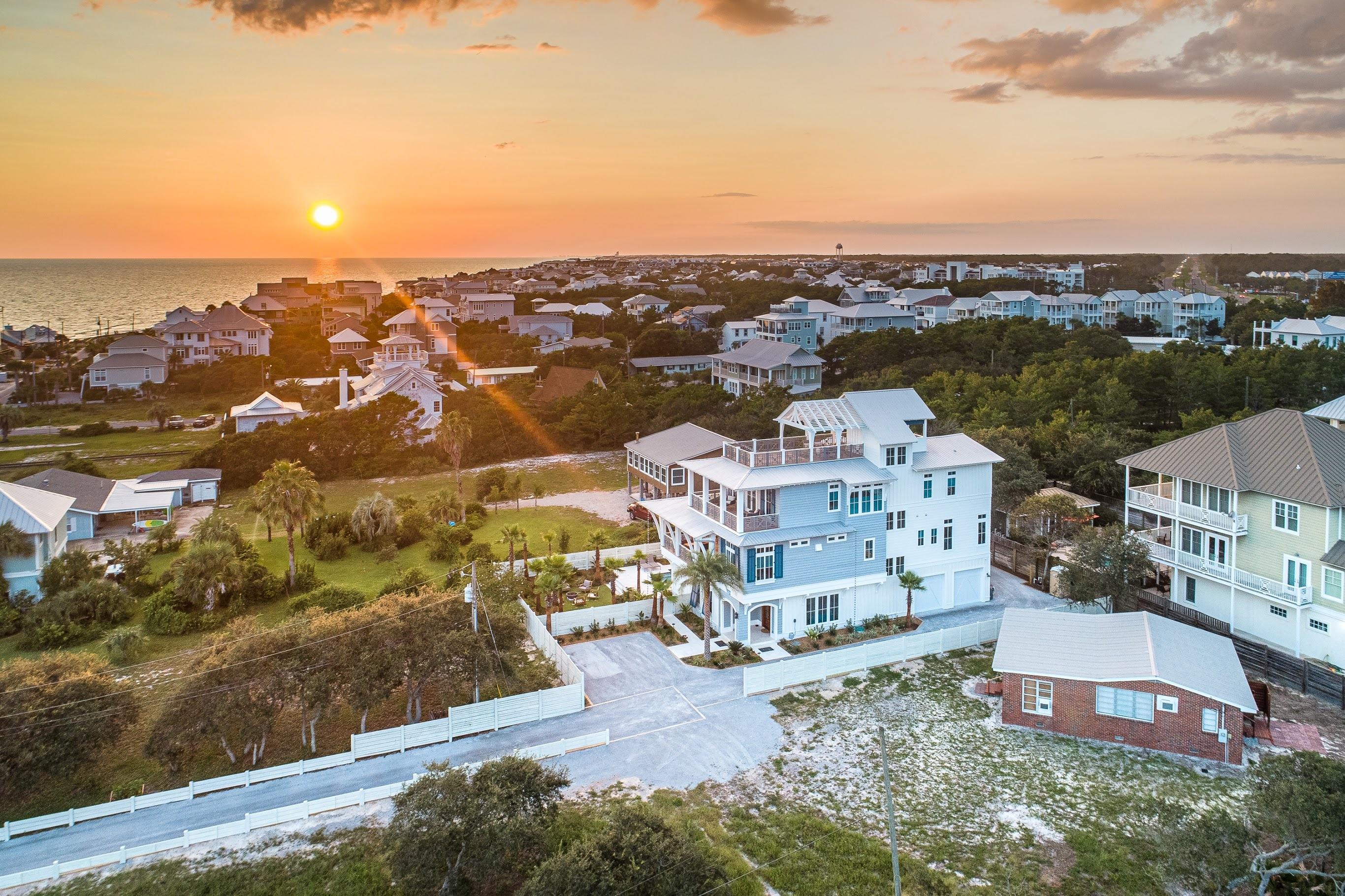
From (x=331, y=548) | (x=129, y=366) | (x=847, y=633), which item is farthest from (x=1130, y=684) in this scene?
(x=129, y=366)

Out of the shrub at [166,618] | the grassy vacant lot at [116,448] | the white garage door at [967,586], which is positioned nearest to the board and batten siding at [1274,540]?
the white garage door at [967,586]

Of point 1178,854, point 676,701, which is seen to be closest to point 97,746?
point 676,701

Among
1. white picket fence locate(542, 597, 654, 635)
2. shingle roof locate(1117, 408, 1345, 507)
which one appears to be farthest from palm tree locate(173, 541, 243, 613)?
shingle roof locate(1117, 408, 1345, 507)

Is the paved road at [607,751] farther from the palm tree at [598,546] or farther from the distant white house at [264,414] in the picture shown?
the distant white house at [264,414]

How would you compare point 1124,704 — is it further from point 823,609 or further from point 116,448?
point 116,448

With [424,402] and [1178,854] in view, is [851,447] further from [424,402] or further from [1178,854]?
[424,402]

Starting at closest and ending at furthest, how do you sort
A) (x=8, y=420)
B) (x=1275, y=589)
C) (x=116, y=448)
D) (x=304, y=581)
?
(x=1275, y=589)
(x=304, y=581)
(x=116, y=448)
(x=8, y=420)
